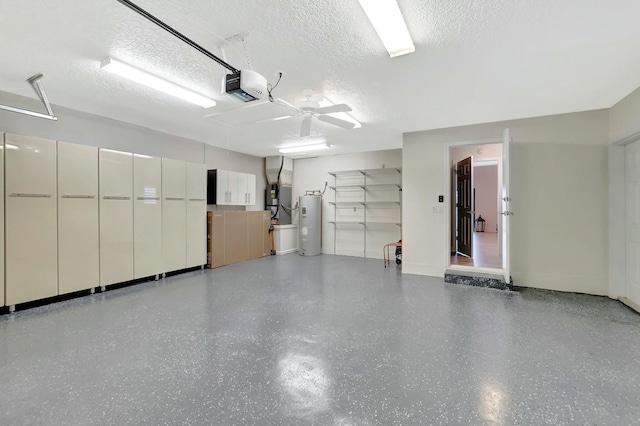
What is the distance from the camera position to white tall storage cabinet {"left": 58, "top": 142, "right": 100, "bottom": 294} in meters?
3.62

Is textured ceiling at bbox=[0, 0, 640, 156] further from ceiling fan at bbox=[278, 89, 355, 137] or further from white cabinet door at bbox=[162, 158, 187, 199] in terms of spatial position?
white cabinet door at bbox=[162, 158, 187, 199]

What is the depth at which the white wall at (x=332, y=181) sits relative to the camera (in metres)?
6.86

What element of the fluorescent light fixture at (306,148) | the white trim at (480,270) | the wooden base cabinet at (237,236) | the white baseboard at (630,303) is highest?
the fluorescent light fixture at (306,148)

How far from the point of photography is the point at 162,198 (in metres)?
4.83

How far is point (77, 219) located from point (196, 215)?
1.92 m

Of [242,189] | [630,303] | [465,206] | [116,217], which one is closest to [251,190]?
[242,189]

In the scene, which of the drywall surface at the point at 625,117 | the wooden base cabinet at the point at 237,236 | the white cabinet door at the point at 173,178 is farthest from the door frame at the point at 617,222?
Answer: the white cabinet door at the point at 173,178

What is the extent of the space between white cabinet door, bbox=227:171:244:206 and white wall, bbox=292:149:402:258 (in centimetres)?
197

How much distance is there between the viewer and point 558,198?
4082mm

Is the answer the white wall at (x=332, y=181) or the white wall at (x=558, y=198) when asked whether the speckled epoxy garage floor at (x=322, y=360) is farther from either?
the white wall at (x=332, y=181)

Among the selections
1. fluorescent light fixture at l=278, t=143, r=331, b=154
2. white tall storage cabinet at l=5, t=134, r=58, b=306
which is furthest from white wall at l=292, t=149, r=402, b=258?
white tall storage cabinet at l=5, t=134, r=58, b=306

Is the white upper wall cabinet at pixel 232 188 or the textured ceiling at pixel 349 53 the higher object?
the textured ceiling at pixel 349 53

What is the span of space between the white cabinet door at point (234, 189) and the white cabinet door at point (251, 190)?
305 mm

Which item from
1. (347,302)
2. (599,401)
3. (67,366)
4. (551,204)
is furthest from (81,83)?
(551,204)
